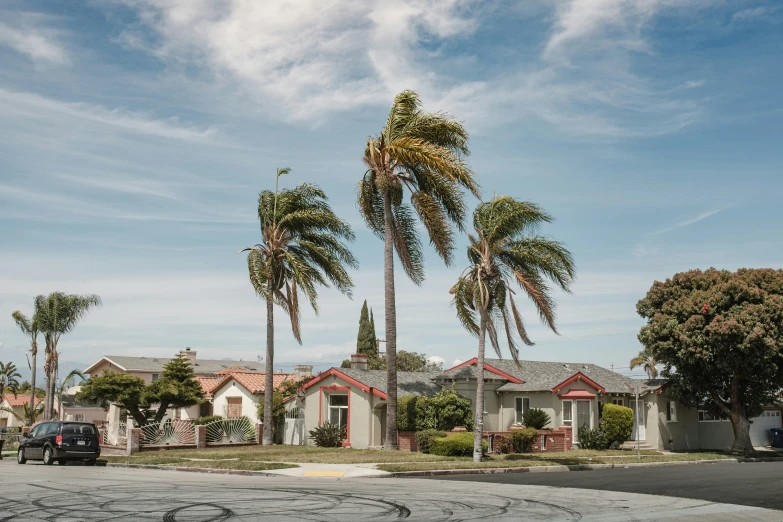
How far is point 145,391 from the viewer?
124ft

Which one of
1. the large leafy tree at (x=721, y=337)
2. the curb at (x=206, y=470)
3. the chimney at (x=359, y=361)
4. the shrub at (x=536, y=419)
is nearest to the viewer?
the curb at (x=206, y=470)

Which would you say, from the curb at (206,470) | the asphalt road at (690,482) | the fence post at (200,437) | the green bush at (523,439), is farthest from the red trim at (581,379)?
the curb at (206,470)

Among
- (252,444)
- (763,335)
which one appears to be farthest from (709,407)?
(252,444)

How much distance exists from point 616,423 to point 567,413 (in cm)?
221

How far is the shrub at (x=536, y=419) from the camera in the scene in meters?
34.2

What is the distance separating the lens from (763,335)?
1248 inches

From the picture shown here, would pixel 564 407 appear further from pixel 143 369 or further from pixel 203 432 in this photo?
pixel 143 369

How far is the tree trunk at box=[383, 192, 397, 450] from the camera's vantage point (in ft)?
97.5

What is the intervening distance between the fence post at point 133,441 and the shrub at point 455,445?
11583 millimetres

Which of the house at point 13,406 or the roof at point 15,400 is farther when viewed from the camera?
the roof at point 15,400

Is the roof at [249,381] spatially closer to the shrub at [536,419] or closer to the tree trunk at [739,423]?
the shrub at [536,419]

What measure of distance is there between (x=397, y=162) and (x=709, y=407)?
66.2 feet

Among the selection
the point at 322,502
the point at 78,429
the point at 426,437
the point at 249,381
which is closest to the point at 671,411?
the point at 426,437

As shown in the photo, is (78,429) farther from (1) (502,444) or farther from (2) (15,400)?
(2) (15,400)
